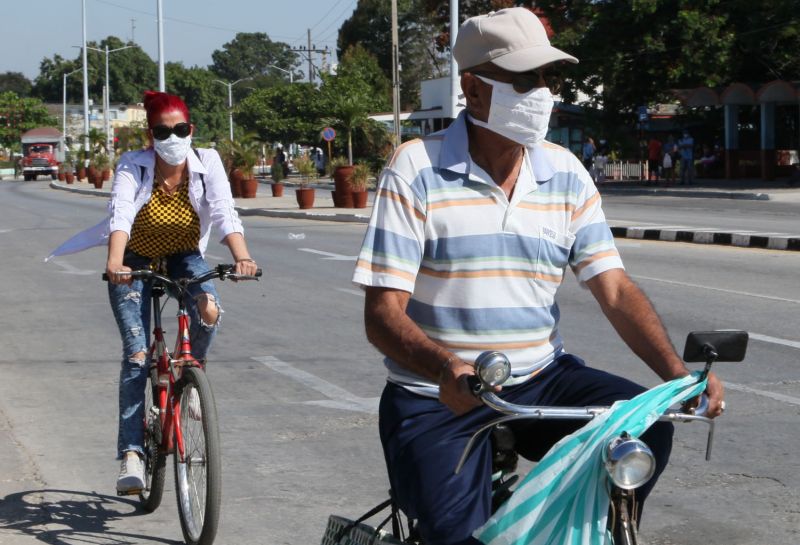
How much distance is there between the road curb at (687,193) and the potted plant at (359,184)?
9310 millimetres

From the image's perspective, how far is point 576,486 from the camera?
8.69 feet

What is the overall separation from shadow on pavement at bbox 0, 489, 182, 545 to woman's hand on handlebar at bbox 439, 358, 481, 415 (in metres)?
2.72

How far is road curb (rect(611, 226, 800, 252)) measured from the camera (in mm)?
18297

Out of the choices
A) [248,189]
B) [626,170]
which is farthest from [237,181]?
[626,170]

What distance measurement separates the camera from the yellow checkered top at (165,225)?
5504mm

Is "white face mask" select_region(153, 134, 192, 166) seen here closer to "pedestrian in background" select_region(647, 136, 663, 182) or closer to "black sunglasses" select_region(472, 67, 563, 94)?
"black sunglasses" select_region(472, 67, 563, 94)

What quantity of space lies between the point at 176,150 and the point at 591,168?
4152 cm

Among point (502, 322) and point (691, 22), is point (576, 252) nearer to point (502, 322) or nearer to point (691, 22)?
A: point (502, 322)

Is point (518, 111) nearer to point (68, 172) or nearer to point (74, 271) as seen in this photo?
point (74, 271)

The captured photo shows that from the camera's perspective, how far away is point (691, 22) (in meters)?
37.9

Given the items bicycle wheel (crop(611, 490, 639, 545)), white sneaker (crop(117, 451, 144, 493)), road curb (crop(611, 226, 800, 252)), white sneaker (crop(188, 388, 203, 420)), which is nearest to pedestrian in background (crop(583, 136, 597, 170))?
road curb (crop(611, 226, 800, 252))

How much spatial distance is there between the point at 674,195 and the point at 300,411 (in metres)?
29.9

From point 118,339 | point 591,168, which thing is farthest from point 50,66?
point 118,339

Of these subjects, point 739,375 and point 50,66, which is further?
point 50,66
